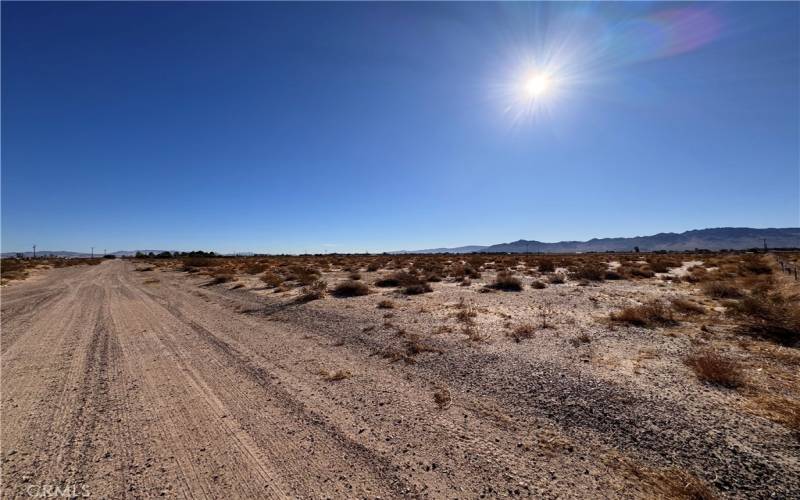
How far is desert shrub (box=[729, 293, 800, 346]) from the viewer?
8047 millimetres

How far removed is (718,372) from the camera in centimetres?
563

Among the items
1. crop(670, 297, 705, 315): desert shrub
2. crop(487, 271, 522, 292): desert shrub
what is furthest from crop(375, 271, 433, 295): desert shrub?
crop(670, 297, 705, 315): desert shrub

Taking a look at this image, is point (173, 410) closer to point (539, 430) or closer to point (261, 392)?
point (261, 392)

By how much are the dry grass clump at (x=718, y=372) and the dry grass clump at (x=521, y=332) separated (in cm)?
324

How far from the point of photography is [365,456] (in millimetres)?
3807

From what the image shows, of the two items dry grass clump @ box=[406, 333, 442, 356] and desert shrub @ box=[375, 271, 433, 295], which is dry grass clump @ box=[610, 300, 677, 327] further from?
desert shrub @ box=[375, 271, 433, 295]

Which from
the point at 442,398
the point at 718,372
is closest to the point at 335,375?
the point at 442,398

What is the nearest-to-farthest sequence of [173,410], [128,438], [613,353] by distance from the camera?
[128,438] < [173,410] < [613,353]

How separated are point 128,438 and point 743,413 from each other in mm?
8102

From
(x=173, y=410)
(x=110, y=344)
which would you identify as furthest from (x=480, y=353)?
(x=110, y=344)

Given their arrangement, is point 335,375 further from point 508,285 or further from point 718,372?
point 508,285

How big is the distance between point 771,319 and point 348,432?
11949 mm

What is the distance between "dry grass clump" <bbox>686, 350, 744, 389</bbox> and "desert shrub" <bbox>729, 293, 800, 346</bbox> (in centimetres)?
348

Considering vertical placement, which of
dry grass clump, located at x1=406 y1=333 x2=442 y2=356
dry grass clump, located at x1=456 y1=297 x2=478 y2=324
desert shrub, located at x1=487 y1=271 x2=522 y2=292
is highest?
desert shrub, located at x1=487 y1=271 x2=522 y2=292
